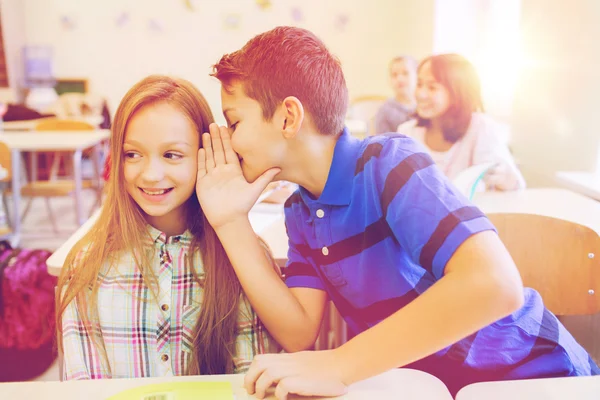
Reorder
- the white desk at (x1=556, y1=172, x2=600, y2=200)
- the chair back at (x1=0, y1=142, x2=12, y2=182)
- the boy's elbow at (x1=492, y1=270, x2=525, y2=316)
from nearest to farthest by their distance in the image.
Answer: the boy's elbow at (x1=492, y1=270, x2=525, y2=316)
the white desk at (x1=556, y1=172, x2=600, y2=200)
the chair back at (x1=0, y1=142, x2=12, y2=182)

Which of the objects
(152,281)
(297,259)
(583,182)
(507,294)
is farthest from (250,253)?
(583,182)

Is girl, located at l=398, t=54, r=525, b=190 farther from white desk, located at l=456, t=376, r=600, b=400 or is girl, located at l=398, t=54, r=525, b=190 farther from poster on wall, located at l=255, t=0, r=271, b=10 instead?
poster on wall, located at l=255, t=0, r=271, b=10

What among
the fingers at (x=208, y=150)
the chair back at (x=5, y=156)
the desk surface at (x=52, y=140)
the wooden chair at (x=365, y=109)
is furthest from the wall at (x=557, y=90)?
the chair back at (x=5, y=156)

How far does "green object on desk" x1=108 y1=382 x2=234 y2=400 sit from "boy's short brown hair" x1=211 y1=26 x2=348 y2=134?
39cm

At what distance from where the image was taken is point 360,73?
5.91 metres

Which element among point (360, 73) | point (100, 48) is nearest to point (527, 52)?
point (360, 73)

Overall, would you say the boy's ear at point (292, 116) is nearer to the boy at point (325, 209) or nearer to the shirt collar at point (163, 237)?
the boy at point (325, 209)

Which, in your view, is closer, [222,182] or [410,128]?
[222,182]

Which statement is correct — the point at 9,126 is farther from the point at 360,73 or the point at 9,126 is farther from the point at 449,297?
the point at 449,297

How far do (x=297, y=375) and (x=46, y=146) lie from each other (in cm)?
303

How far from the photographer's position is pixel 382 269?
33.8 inches

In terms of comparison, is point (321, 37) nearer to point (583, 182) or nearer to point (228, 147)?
point (583, 182)

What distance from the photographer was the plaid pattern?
37.2 inches

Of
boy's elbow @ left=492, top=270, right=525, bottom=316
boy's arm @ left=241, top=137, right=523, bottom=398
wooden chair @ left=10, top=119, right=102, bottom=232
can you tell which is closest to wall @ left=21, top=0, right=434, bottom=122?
wooden chair @ left=10, top=119, right=102, bottom=232
